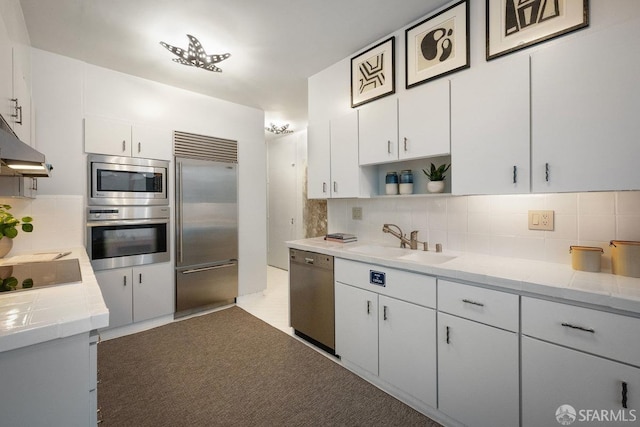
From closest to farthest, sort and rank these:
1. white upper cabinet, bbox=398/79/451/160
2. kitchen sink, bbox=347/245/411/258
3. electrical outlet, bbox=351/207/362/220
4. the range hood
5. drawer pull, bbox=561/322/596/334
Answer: the range hood, drawer pull, bbox=561/322/596/334, white upper cabinet, bbox=398/79/451/160, kitchen sink, bbox=347/245/411/258, electrical outlet, bbox=351/207/362/220

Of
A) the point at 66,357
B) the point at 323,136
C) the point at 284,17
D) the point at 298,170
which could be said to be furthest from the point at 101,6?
the point at 298,170

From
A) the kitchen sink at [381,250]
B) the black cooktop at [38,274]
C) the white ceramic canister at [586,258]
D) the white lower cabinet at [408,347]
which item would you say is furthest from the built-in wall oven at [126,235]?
the white ceramic canister at [586,258]

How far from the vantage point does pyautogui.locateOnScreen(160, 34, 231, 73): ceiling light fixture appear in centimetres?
231

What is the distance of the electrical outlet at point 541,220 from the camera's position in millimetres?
1749

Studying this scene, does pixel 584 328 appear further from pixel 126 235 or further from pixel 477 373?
pixel 126 235

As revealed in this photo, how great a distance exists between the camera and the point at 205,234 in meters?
3.46

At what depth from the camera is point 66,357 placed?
3.09ft

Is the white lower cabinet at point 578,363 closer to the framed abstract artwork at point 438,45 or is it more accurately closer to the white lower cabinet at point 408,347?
the white lower cabinet at point 408,347

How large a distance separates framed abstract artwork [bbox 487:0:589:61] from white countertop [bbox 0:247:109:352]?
96.5 inches

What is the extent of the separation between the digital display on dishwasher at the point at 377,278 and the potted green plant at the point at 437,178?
0.75 meters

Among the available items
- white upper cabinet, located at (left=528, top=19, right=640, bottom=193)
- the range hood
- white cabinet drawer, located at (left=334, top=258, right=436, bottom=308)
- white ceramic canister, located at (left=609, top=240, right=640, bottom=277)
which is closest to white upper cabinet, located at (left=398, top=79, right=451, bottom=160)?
white upper cabinet, located at (left=528, top=19, right=640, bottom=193)

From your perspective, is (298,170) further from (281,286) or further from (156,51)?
(156,51)

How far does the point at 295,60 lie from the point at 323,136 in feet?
2.52

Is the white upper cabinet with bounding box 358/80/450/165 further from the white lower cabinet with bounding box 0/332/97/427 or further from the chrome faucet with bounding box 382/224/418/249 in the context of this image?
the white lower cabinet with bounding box 0/332/97/427
